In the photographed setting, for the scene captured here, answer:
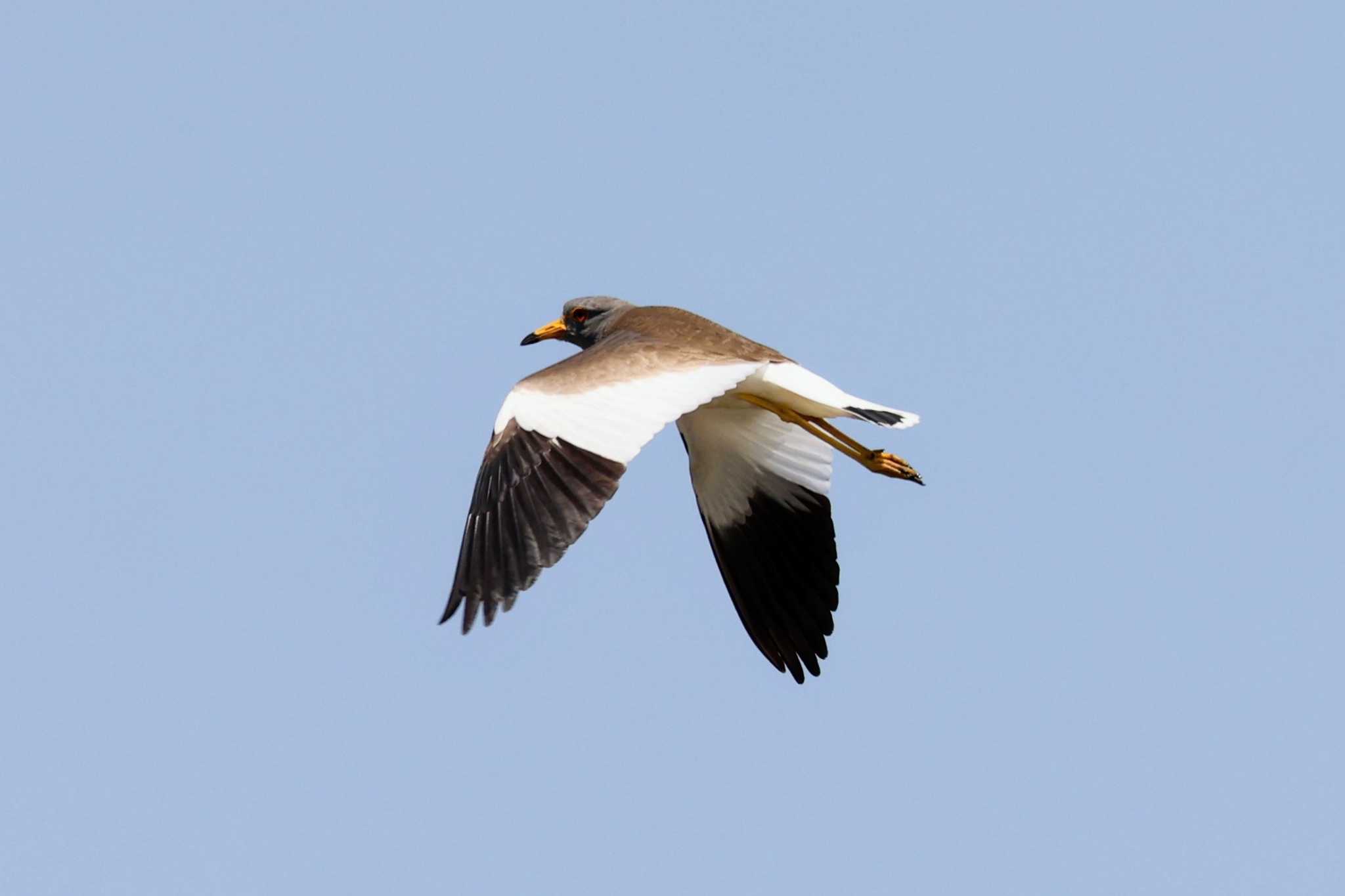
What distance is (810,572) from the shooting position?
14.1m

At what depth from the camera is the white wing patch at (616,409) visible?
36.2 ft

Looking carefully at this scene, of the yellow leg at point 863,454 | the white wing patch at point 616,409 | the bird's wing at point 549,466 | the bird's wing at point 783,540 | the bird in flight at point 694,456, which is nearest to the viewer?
the bird's wing at point 549,466

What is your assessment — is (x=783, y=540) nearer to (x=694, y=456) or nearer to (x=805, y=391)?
(x=694, y=456)

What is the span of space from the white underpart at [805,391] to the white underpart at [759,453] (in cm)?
107

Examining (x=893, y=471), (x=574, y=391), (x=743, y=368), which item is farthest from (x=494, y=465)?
(x=893, y=471)

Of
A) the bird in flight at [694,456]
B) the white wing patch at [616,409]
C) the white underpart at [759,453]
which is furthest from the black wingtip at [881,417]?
the white underpart at [759,453]

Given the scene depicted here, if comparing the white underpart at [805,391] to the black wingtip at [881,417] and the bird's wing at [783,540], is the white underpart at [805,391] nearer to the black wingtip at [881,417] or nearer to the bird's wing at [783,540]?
the black wingtip at [881,417]

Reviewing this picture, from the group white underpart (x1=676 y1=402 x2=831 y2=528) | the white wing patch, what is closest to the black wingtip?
the white wing patch

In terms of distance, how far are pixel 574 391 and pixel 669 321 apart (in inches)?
69.2

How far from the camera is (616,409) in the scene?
11.4m

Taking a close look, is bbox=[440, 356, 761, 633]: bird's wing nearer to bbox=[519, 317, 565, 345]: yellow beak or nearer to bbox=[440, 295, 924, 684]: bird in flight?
bbox=[440, 295, 924, 684]: bird in flight

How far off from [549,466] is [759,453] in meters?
3.45

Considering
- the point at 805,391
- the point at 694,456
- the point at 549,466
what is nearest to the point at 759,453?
the point at 694,456

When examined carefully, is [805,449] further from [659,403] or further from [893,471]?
[659,403]
